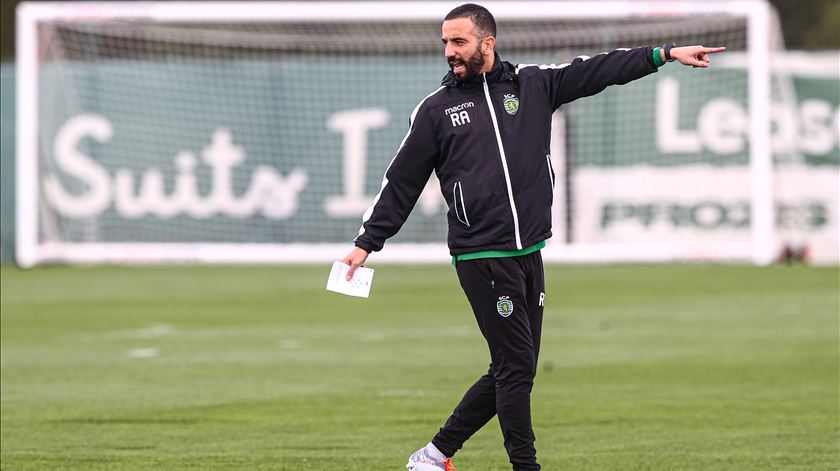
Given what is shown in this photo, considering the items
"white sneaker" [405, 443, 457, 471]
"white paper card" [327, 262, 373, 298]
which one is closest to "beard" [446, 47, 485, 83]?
"white paper card" [327, 262, 373, 298]

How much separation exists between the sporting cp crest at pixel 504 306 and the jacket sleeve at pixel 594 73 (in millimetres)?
922

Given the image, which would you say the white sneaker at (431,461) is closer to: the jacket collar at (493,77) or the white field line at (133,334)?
the jacket collar at (493,77)

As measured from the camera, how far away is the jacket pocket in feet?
24.0

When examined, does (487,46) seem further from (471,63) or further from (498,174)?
(498,174)

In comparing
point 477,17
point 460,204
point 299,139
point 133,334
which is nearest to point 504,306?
point 460,204

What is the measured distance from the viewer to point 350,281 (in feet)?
24.2

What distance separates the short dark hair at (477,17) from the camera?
723 cm

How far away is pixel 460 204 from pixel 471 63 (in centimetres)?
62

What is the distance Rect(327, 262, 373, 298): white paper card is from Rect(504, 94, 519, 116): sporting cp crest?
932mm

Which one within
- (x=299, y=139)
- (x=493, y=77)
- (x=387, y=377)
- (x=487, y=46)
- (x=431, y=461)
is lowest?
(x=387, y=377)

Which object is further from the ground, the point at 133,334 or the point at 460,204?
the point at 460,204

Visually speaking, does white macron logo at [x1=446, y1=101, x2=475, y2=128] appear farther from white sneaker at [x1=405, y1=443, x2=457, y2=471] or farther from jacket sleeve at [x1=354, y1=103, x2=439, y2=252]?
white sneaker at [x1=405, y1=443, x2=457, y2=471]

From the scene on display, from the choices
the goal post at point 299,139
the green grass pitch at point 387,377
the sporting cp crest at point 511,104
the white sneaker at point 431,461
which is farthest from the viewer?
the goal post at point 299,139

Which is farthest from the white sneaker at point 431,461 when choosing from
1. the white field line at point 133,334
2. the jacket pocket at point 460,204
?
the white field line at point 133,334
